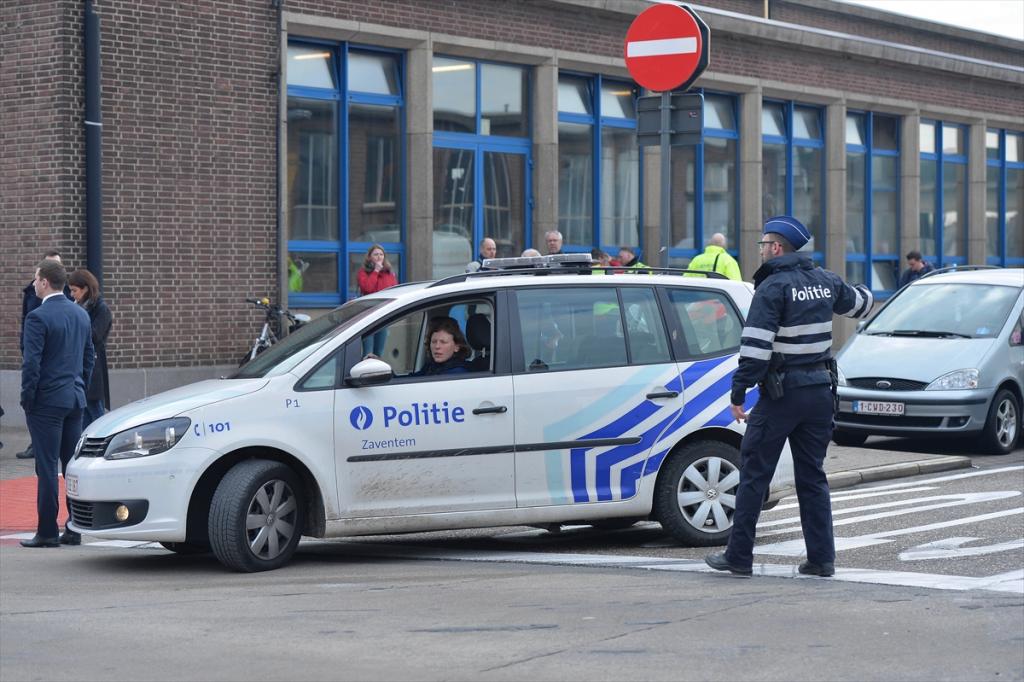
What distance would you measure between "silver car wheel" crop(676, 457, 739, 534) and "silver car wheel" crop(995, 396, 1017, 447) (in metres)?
6.56

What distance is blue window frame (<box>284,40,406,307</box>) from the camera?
19.2m

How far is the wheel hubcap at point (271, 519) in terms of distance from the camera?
859 cm

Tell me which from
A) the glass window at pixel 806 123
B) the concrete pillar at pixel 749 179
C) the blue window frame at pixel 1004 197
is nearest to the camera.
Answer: the concrete pillar at pixel 749 179

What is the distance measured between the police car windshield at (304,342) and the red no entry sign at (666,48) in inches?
180

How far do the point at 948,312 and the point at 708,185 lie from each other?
10.2 metres

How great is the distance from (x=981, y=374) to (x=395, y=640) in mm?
9735

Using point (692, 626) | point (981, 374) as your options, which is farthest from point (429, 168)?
point (692, 626)

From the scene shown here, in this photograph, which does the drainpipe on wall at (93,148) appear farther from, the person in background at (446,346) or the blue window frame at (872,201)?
the blue window frame at (872,201)

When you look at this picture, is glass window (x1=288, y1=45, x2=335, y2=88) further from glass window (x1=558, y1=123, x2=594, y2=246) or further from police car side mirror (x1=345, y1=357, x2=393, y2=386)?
police car side mirror (x1=345, y1=357, x2=393, y2=386)

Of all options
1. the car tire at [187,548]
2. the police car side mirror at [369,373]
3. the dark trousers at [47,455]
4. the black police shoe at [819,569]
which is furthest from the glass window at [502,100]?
the black police shoe at [819,569]

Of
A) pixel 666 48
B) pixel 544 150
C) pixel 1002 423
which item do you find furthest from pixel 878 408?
pixel 544 150

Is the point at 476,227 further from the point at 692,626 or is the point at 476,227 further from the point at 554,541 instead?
the point at 692,626

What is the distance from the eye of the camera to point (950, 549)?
360 inches

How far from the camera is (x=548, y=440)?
30.0 feet
